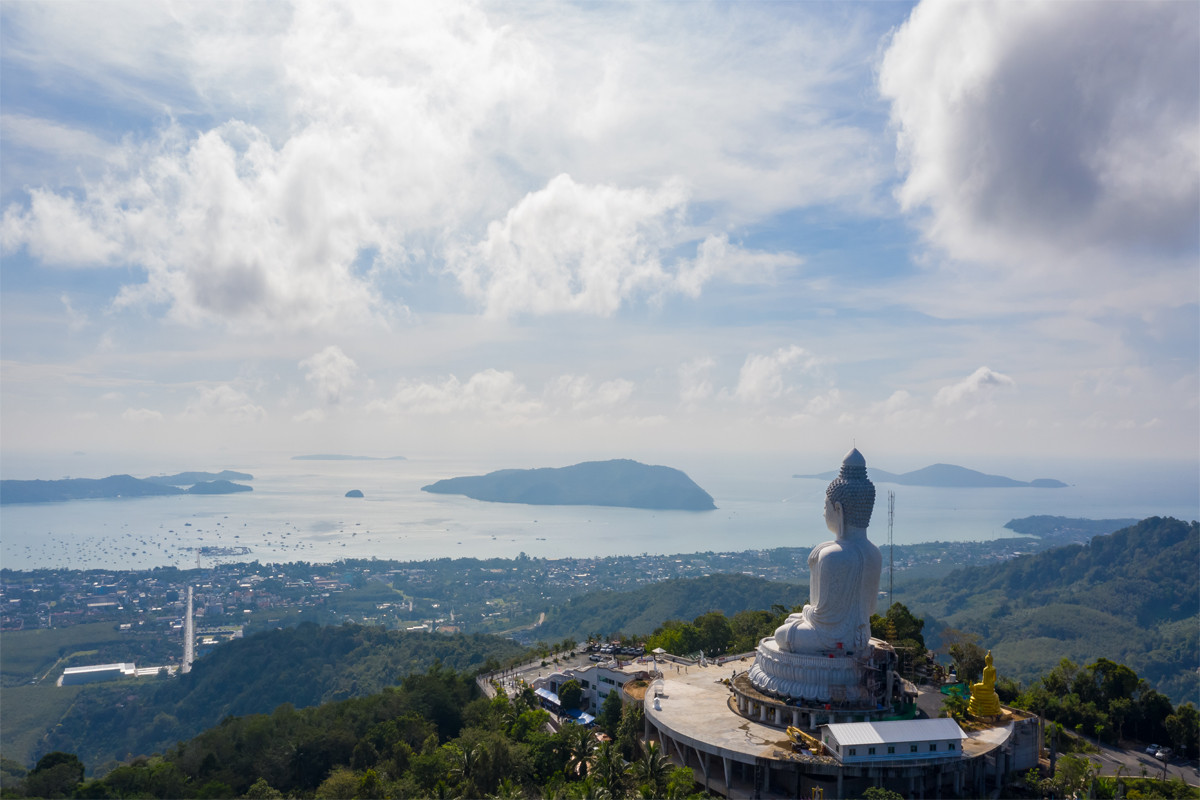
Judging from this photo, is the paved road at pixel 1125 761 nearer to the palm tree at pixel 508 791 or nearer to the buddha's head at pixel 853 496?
the buddha's head at pixel 853 496

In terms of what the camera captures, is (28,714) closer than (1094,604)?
Yes

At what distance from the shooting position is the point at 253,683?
58312 millimetres

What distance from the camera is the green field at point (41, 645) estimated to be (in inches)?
2537

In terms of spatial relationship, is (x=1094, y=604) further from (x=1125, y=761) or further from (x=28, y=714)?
(x=28, y=714)

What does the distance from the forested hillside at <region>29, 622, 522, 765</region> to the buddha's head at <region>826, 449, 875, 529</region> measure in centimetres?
3616

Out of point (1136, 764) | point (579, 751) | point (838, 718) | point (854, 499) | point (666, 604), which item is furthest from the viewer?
point (666, 604)

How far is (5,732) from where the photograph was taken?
51.4 meters

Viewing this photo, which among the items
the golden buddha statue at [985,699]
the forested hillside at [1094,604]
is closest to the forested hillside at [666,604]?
the forested hillside at [1094,604]

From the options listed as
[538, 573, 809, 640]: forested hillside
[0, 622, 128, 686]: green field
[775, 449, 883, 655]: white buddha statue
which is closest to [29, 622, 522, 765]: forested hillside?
[0, 622, 128, 686]: green field

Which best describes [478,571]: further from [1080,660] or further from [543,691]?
[543,691]

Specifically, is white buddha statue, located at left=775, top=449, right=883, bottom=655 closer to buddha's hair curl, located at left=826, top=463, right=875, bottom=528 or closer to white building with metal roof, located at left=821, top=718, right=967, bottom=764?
buddha's hair curl, located at left=826, top=463, right=875, bottom=528

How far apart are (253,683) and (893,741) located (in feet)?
174

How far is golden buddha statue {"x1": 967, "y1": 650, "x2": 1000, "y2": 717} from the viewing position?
21.9 metres

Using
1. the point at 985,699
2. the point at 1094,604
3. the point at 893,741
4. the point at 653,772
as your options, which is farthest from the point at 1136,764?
the point at 1094,604
